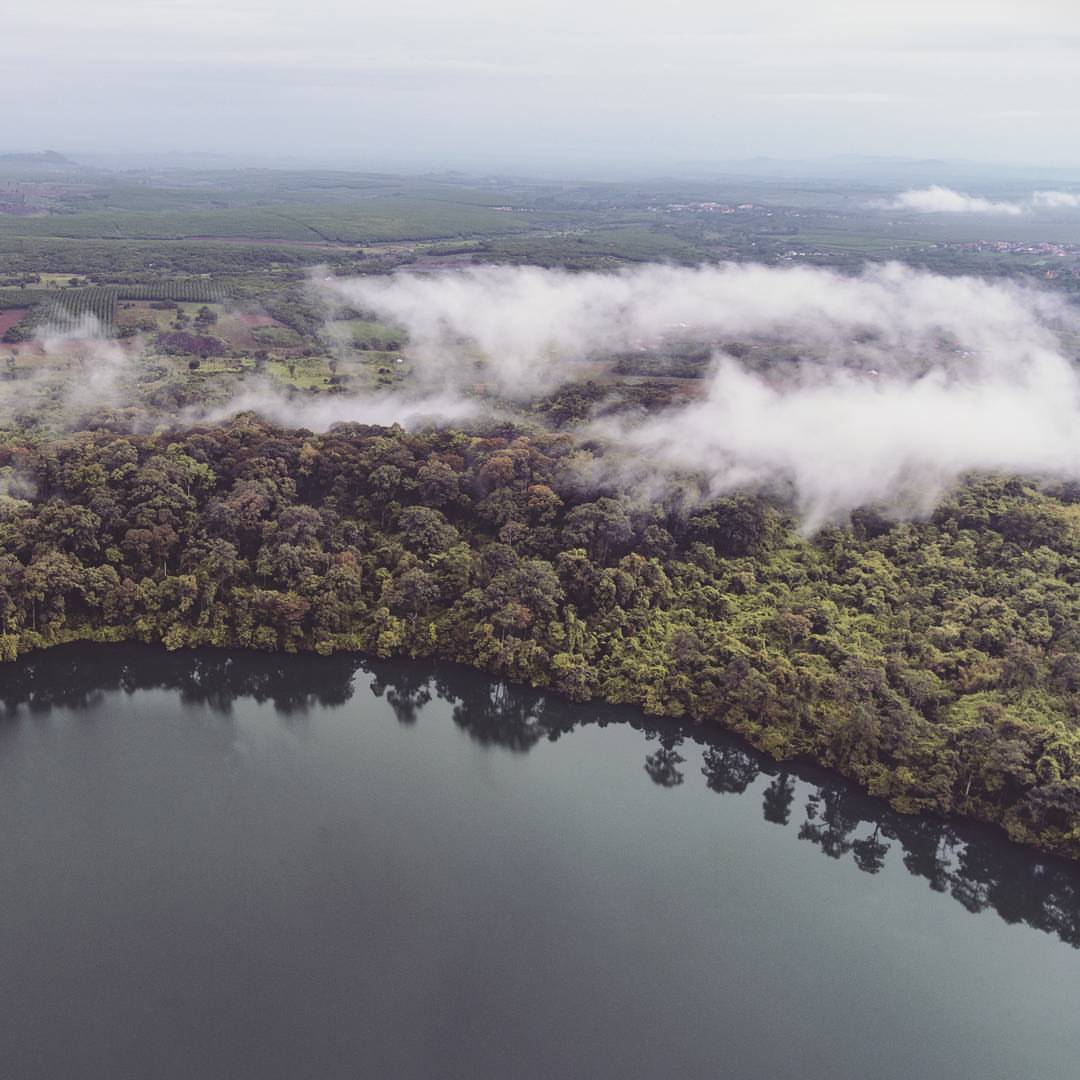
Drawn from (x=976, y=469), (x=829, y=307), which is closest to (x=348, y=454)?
(x=976, y=469)

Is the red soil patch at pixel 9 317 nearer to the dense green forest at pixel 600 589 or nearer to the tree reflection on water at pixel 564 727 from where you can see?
the dense green forest at pixel 600 589

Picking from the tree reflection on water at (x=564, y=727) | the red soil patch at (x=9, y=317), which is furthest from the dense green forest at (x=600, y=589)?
the red soil patch at (x=9, y=317)

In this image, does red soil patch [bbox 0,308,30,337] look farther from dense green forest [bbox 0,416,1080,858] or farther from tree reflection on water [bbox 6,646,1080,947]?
tree reflection on water [bbox 6,646,1080,947]

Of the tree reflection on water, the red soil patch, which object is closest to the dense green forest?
the tree reflection on water

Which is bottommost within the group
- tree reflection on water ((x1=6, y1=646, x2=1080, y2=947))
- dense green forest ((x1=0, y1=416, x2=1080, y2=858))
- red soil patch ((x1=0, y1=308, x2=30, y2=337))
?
tree reflection on water ((x1=6, y1=646, x2=1080, y2=947))

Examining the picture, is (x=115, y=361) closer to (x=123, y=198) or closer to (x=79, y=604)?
(x=79, y=604)

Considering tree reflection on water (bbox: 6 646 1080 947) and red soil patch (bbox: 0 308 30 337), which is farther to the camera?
red soil patch (bbox: 0 308 30 337)

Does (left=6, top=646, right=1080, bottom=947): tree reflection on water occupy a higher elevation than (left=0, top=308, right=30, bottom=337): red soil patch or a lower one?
lower
